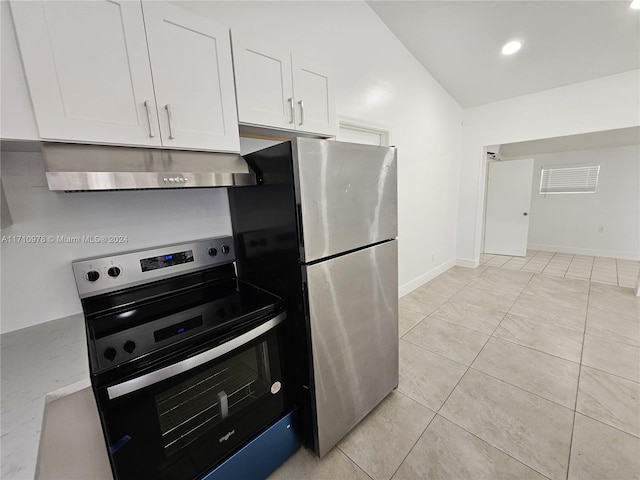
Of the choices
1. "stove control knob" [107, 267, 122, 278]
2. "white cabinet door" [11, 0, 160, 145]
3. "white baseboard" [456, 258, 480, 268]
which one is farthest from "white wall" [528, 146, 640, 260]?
"stove control knob" [107, 267, 122, 278]

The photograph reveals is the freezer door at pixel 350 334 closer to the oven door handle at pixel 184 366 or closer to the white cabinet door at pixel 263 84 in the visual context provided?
the oven door handle at pixel 184 366

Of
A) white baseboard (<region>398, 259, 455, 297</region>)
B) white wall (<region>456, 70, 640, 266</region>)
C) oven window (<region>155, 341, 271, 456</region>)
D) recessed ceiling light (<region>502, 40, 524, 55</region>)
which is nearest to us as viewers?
oven window (<region>155, 341, 271, 456</region>)

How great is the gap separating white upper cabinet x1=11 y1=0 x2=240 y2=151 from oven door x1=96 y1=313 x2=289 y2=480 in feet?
2.88

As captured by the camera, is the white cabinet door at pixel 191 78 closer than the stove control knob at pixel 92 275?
Yes

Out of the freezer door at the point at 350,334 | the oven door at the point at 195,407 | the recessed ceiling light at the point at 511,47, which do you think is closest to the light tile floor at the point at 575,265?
the recessed ceiling light at the point at 511,47

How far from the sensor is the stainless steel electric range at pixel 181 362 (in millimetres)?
855

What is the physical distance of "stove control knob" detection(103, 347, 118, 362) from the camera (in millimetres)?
860

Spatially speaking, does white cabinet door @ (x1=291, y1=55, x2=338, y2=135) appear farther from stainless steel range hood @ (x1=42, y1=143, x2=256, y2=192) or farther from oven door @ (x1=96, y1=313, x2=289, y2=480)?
oven door @ (x1=96, y1=313, x2=289, y2=480)

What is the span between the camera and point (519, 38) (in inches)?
106

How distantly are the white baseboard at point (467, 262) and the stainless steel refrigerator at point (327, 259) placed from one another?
3.54 metres

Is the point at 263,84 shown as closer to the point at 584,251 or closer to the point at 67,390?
the point at 67,390

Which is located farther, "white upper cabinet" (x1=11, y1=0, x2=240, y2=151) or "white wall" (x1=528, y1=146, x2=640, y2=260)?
"white wall" (x1=528, y1=146, x2=640, y2=260)

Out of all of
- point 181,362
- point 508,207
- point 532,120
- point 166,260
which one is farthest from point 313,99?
point 508,207

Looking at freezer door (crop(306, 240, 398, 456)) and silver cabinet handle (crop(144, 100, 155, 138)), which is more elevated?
silver cabinet handle (crop(144, 100, 155, 138))
